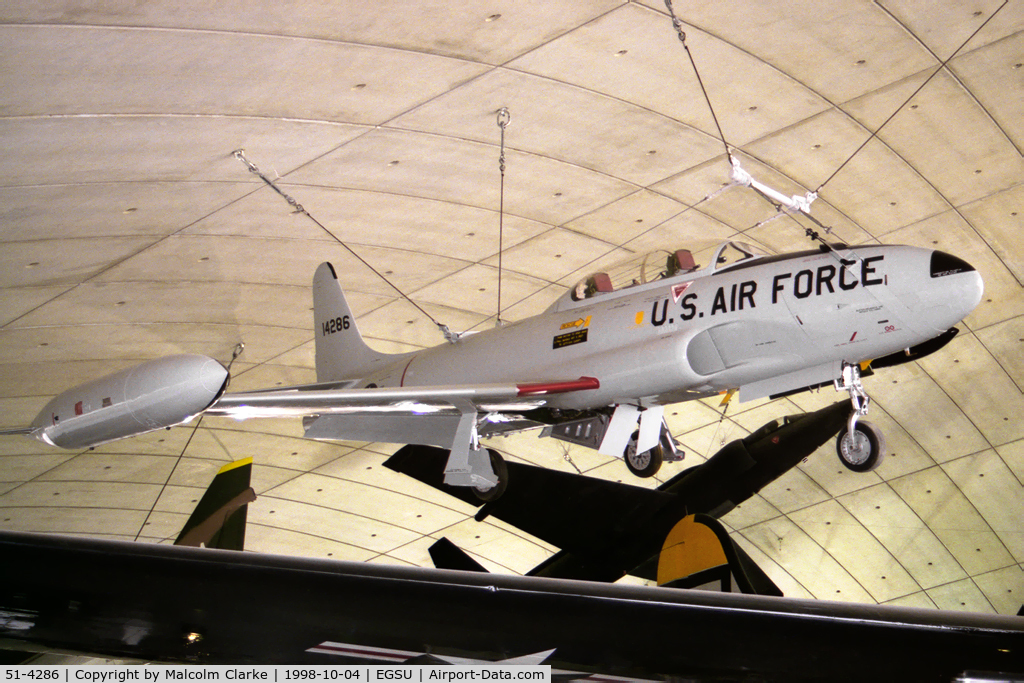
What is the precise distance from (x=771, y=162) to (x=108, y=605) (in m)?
12.7

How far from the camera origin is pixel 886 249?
9164 mm

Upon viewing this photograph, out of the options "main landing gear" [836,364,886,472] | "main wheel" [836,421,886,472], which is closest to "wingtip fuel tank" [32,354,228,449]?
"main landing gear" [836,364,886,472]

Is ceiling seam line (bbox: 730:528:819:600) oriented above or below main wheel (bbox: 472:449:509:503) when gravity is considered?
above

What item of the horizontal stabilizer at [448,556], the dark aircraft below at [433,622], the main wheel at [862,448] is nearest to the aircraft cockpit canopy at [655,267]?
the main wheel at [862,448]

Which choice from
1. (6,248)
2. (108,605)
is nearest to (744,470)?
(6,248)

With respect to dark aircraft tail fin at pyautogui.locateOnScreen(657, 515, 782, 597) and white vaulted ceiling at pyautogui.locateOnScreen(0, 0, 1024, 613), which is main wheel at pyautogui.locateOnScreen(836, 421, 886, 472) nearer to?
dark aircraft tail fin at pyautogui.locateOnScreen(657, 515, 782, 597)

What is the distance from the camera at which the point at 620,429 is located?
35.9ft

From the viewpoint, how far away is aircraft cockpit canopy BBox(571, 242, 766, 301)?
10328 millimetres

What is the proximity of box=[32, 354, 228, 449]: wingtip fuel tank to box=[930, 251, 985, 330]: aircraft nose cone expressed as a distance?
20.0ft

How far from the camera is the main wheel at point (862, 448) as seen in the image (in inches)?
386

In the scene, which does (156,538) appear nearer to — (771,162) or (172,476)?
(172,476)

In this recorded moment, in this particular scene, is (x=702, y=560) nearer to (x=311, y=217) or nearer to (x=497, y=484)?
(x=497, y=484)
